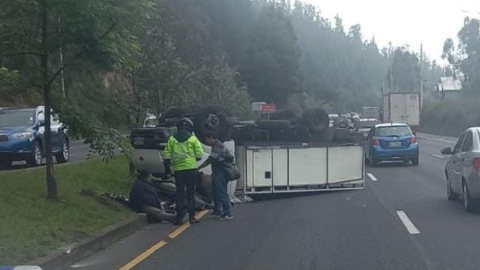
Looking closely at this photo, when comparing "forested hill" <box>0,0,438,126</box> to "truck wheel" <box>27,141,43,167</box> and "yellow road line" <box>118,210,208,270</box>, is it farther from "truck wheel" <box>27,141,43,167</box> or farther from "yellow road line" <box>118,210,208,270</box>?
"yellow road line" <box>118,210,208,270</box>

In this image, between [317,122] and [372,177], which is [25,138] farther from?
[372,177]

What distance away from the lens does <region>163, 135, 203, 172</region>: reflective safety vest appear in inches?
560

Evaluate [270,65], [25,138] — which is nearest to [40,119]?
[25,138]

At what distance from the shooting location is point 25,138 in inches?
813

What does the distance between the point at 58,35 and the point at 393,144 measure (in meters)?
17.3

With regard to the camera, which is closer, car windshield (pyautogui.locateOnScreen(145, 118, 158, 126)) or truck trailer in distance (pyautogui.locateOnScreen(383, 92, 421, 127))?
car windshield (pyautogui.locateOnScreen(145, 118, 158, 126))

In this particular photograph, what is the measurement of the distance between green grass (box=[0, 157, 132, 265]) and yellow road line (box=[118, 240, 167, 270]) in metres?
1.02

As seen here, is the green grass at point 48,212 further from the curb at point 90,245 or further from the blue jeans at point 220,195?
the blue jeans at point 220,195

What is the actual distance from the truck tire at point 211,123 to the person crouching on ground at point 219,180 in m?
1.96

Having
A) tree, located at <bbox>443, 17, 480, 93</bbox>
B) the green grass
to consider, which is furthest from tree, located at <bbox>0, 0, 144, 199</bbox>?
tree, located at <bbox>443, 17, 480, 93</bbox>

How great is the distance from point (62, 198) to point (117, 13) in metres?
3.51

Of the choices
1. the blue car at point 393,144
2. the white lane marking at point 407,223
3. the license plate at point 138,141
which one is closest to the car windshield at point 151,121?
the blue car at point 393,144

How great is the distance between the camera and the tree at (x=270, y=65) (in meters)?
78.6

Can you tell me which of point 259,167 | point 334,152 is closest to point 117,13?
point 259,167
